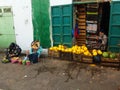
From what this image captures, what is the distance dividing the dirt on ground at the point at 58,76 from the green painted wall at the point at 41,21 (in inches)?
56.1

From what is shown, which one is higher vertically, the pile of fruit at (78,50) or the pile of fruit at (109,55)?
the pile of fruit at (78,50)

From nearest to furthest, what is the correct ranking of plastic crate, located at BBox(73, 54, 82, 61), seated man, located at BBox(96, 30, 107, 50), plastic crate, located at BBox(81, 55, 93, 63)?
plastic crate, located at BBox(81, 55, 93, 63) → plastic crate, located at BBox(73, 54, 82, 61) → seated man, located at BBox(96, 30, 107, 50)

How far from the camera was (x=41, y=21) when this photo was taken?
34.7 feet

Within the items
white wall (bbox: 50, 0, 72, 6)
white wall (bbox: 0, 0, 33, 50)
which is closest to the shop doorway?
white wall (bbox: 50, 0, 72, 6)

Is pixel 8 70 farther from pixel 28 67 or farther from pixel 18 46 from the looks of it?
pixel 18 46

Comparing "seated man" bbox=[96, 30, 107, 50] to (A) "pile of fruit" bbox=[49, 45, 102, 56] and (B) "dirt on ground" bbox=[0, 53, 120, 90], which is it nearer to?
(A) "pile of fruit" bbox=[49, 45, 102, 56]

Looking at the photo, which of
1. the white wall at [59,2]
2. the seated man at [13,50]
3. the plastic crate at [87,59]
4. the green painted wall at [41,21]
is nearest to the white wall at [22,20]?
the green painted wall at [41,21]

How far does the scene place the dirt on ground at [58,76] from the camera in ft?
24.6

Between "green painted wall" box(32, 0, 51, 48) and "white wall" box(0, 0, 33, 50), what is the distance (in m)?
0.32

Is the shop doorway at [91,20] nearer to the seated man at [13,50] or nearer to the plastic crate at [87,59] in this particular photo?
the plastic crate at [87,59]

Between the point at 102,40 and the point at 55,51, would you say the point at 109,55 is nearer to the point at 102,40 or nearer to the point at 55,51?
the point at 102,40

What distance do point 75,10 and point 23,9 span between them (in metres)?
2.95

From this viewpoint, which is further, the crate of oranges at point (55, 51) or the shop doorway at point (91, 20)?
the crate of oranges at point (55, 51)

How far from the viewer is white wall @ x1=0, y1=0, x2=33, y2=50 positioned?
1080 centimetres
